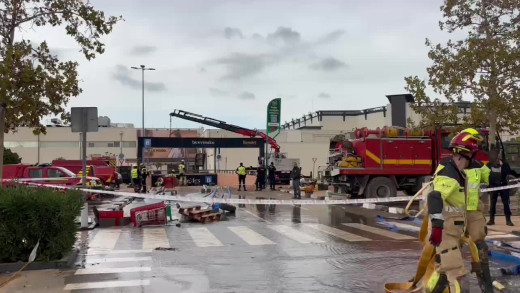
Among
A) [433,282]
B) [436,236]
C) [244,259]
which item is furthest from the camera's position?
[244,259]

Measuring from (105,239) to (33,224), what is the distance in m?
3.27

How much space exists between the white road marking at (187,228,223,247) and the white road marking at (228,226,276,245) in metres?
0.61

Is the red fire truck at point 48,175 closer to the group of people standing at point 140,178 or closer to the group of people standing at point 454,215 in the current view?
the group of people standing at point 140,178

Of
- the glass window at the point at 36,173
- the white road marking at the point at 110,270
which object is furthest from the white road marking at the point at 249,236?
the glass window at the point at 36,173

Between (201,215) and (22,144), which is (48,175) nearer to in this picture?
(201,215)

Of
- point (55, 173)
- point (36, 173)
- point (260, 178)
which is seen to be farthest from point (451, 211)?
point (260, 178)

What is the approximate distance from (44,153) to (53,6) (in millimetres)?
64253

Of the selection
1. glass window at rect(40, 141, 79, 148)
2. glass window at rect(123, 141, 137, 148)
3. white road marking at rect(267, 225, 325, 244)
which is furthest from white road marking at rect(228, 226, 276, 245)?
glass window at rect(123, 141, 137, 148)

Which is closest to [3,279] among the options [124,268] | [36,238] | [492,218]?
[36,238]

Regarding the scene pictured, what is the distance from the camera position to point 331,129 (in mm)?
71000

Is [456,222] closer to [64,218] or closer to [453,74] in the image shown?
[64,218]

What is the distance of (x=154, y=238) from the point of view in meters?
11.1

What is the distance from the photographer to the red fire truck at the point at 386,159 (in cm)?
2012

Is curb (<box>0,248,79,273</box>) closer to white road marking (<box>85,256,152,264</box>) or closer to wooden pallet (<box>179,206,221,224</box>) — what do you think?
white road marking (<box>85,256,152,264</box>)
